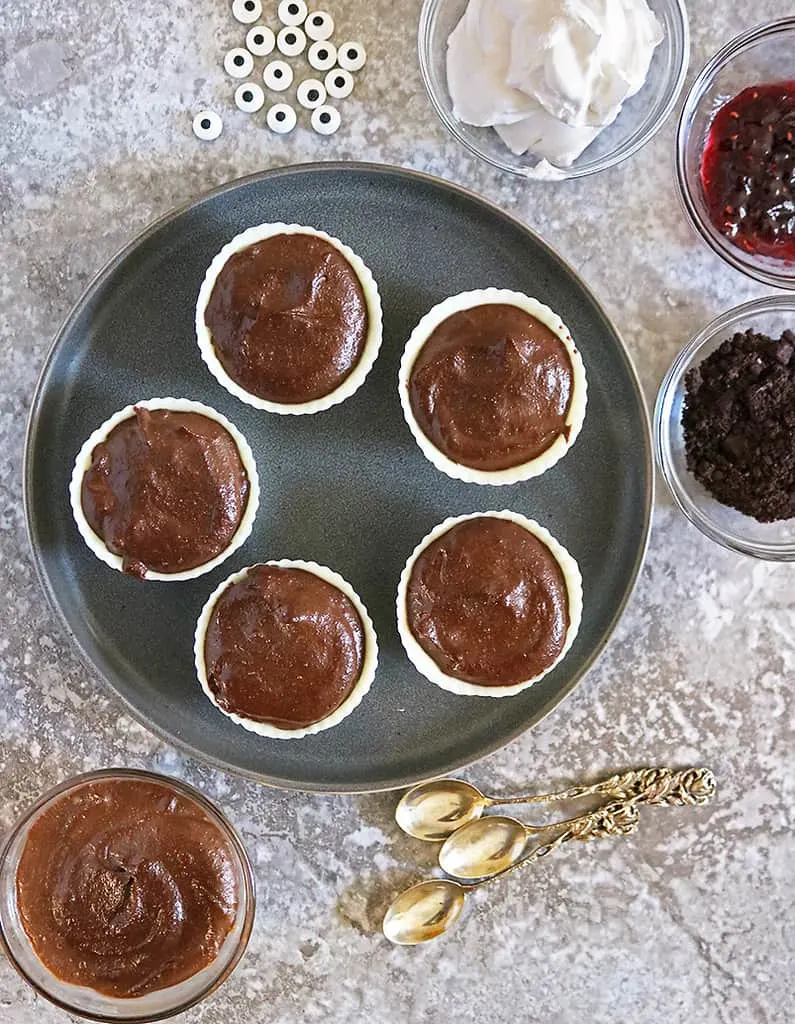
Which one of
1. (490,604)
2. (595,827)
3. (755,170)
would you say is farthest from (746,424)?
(595,827)

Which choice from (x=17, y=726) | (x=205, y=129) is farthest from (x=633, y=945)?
(x=205, y=129)

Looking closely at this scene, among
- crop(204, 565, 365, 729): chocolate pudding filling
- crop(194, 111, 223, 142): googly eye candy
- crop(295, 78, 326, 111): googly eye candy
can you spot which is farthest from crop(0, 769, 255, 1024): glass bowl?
crop(295, 78, 326, 111): googly eye candy

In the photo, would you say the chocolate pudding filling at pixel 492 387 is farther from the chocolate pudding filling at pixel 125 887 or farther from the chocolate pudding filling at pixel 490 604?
the chocolate pudding filling at pixel 125 887

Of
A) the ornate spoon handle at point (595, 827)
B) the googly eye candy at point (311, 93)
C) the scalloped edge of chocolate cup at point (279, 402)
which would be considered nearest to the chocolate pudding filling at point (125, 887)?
the ornate spoon handle at point (595, 827)

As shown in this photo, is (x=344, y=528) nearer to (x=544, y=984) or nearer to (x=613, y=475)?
(x=613, y=475)

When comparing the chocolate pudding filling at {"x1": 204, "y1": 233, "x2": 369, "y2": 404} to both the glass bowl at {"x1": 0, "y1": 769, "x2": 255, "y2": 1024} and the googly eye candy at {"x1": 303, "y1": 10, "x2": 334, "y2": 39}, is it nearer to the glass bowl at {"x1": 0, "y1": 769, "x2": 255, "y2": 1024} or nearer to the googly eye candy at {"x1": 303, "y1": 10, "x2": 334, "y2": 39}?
the googly eye candy at {"x1": 303, "y1": 10, "x2": 334, "y2": 39}

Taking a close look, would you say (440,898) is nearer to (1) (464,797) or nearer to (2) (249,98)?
(1) (464,797)
